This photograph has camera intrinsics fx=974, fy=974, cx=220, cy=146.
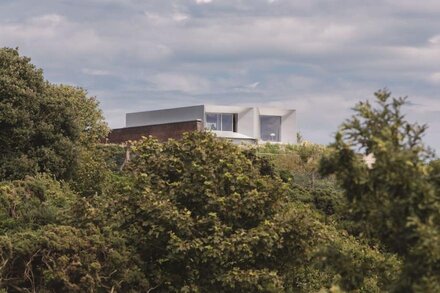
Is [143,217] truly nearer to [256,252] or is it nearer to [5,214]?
[256,252]

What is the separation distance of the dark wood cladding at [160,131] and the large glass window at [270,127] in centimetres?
1297

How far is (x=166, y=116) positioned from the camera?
63.8 metres

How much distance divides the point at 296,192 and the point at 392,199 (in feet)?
72.8

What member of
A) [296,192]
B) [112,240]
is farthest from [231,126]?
[112,240]

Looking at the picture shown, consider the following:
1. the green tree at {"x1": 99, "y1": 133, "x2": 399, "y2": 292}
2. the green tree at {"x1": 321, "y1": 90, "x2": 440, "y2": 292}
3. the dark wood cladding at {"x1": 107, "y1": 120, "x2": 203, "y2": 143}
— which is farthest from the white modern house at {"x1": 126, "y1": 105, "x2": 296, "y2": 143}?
the green tree at {"x1": 321, "y1": 90, "x2": 440, "y2": 292}

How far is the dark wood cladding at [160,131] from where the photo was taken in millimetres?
43822

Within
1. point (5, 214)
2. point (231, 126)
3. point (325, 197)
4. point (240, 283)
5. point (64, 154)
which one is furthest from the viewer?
point (231, 126)

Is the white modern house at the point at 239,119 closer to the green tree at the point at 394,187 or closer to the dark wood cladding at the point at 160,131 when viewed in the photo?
the dark wood cladding at the point at 160,131

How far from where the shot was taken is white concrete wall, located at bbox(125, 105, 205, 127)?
6203 cm

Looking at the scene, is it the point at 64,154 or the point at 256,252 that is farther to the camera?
the point at 64,154

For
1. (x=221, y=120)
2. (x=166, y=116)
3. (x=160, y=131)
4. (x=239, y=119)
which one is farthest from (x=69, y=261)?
(x=239, y=119)

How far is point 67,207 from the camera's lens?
81.2ft

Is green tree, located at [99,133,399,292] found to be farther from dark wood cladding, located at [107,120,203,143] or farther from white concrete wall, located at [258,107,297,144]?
white concrete wall, located at [258,107,297,144]

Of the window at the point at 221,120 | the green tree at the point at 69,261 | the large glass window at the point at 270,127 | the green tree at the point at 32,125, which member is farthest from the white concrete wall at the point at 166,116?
the green tree at the point at 69,261
